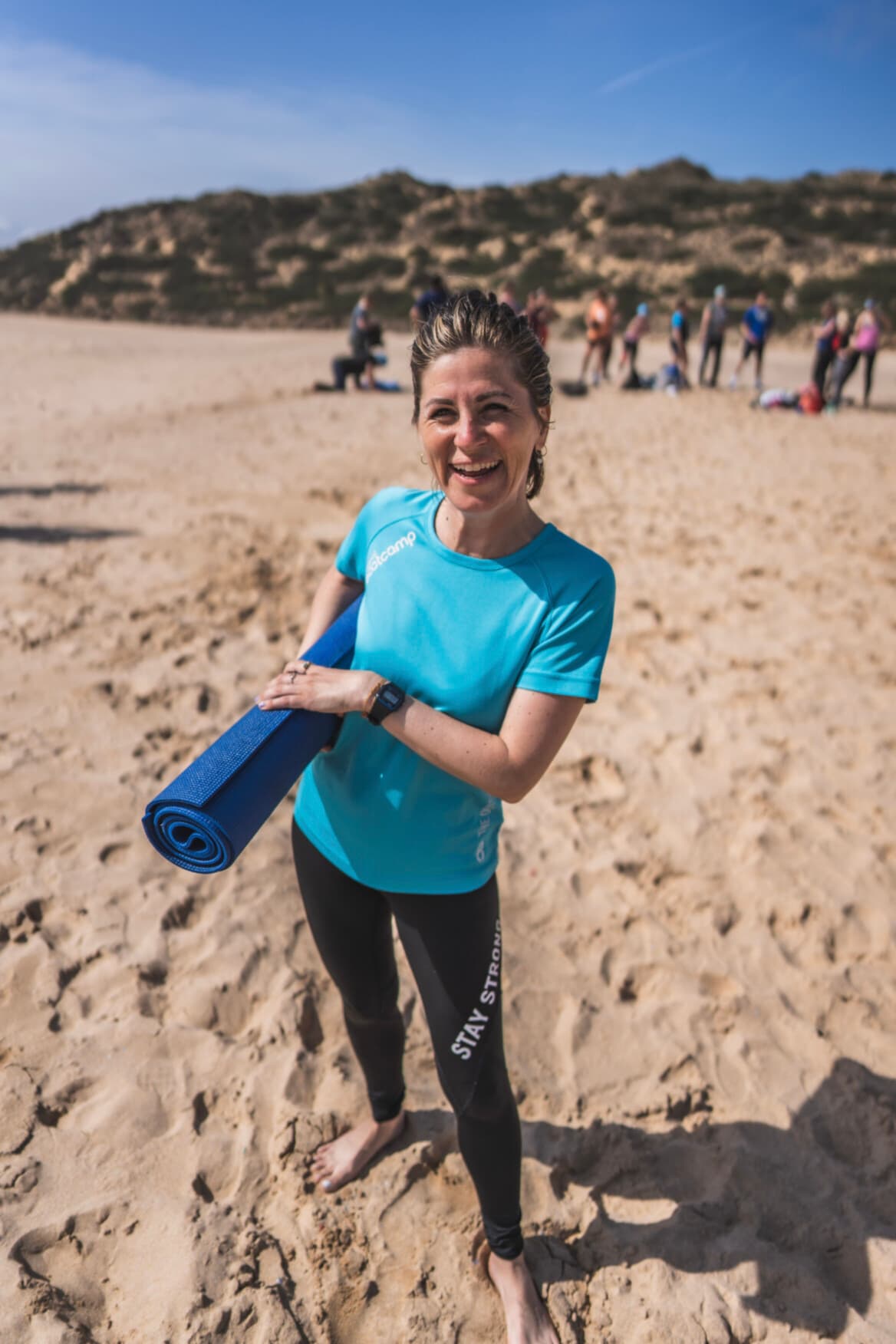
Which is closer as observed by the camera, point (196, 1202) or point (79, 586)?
point (196, 1202)

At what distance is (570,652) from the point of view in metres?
1.52

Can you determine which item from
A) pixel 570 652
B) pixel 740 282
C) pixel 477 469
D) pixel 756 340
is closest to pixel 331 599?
pixel 477 469

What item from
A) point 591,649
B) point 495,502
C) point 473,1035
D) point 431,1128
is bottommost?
point 431,1128

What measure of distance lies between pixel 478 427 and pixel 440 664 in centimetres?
44

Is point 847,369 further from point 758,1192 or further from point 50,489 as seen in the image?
point 758,1192

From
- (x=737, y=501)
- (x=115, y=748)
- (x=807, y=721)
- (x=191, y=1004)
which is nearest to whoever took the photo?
(x=191, y=1004)

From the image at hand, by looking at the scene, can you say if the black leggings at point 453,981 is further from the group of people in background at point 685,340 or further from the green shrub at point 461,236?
the green shrub at point 461,236

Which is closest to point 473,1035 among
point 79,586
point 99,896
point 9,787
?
point 99,896

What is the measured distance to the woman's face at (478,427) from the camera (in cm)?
152

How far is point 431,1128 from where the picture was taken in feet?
8.02

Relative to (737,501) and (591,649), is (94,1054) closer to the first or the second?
(591,649)

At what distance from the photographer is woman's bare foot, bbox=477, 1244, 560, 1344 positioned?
1930 mm

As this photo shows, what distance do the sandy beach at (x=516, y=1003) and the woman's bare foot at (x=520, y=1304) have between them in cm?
6

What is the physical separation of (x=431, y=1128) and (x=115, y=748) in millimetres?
2343
